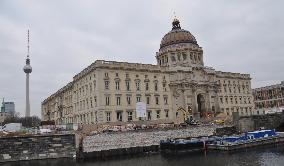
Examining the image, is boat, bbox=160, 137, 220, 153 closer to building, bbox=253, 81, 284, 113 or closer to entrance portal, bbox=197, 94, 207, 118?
entrance portal, bbox=197, 94, 207, 118

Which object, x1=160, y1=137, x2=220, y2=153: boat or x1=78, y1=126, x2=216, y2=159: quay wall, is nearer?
x1=78, y1=126, x2=216, y2=159: quay wall

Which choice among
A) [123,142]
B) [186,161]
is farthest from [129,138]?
[186,161]

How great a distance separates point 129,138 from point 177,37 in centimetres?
5115

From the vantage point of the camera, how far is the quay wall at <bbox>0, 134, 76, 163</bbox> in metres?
55.8

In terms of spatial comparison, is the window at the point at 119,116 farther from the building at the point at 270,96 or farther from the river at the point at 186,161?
the building at the point at 270,96

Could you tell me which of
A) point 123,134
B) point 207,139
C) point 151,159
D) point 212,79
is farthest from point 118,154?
point 212,79

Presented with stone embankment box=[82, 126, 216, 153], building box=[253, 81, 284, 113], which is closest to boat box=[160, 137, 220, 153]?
stone embankment box=[82, 126, 216, 153]

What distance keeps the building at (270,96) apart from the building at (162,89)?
1688 inches

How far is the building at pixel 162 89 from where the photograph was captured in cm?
8421

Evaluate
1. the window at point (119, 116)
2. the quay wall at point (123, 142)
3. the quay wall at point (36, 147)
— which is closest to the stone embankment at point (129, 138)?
the quay wall at point (123, 142)

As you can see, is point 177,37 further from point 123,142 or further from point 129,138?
point 123,142

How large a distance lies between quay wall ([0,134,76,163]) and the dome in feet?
190

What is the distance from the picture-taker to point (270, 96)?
160500 millimetres

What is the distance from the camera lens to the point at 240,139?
66.3 m
